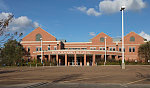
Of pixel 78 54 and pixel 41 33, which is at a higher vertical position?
pixel 41 33

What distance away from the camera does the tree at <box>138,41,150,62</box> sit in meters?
57.1

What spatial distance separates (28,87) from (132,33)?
61041 millimetres

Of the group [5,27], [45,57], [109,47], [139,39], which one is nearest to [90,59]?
[109,47]

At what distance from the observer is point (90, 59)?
60.7 m

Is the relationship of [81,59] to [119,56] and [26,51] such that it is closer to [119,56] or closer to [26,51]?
[119,56]

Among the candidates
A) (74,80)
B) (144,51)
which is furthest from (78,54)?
(74,80)

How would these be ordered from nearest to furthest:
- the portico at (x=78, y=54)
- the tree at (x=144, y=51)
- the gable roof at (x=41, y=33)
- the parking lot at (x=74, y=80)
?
the parking lot at (x=74, y=80) < the portico at (x=78, y=54) < the tree at (x=144, y=51) < the gable roof at (x=41, y=33)

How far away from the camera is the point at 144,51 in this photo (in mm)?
58438

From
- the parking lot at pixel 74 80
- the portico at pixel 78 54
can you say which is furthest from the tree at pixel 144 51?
the parking lot at pixel 74 80

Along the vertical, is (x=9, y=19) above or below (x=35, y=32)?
below

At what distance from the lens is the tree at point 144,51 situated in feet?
187

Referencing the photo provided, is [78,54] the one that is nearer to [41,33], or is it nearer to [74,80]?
[41,33]

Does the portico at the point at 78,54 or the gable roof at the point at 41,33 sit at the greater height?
the gable roof at the point at 41,33

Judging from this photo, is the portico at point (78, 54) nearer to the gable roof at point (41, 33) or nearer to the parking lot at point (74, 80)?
the gable roof at point (41, 33)
